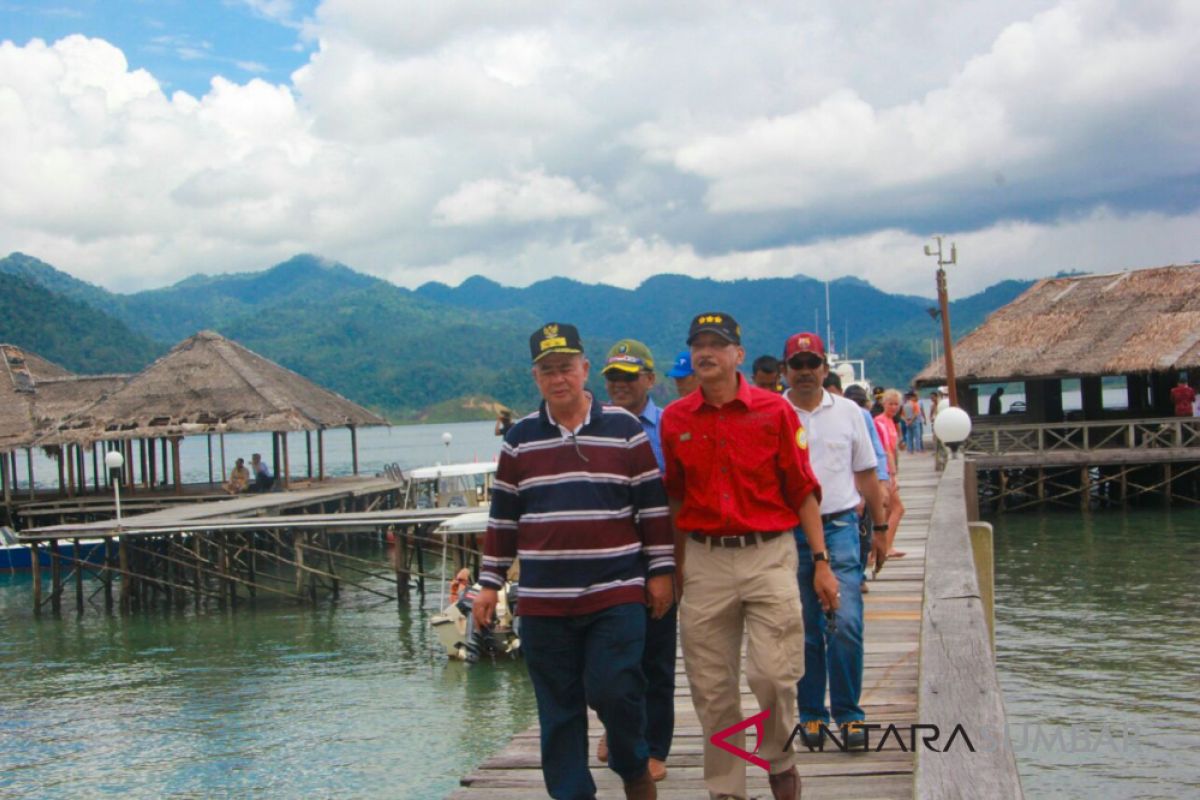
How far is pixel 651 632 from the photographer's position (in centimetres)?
509

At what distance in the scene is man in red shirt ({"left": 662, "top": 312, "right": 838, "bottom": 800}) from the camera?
4551 millimetres

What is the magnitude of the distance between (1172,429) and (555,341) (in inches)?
1180

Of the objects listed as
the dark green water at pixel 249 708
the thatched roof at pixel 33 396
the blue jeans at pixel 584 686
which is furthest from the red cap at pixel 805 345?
the thatched roof at pixel 33 396

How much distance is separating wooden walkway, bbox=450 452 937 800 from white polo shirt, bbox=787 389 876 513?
44.6 inches

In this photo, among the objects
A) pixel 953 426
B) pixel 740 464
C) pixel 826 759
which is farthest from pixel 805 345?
pixel 953 426

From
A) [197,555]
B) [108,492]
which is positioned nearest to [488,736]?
[197,555]

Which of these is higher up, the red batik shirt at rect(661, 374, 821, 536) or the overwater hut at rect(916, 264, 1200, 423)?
the overwater hut at rect(916, 264, 1200, 423)

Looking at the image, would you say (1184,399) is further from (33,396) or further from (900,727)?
(33,396)

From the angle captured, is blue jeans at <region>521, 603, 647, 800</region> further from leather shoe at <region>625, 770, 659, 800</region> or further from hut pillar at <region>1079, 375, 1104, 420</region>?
hut pillar at <region>1079, 375, 1104, 420</region>

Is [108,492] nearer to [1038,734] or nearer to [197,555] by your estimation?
[197,555]

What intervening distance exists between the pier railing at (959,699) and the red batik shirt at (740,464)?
725mm

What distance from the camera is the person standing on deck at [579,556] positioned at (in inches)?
179

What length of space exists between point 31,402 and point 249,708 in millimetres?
24222

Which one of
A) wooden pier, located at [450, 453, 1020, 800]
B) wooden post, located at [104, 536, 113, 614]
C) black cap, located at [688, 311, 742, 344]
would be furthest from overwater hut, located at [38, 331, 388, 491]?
black cap, located at [688, 311, 742, 344]
